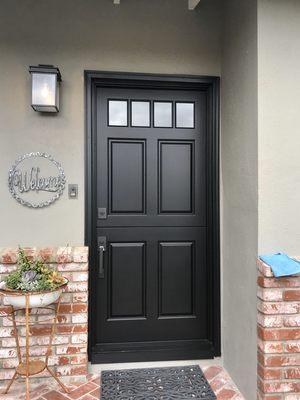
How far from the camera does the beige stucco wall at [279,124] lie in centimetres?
200

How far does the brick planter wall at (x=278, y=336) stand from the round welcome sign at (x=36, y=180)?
1540 mm

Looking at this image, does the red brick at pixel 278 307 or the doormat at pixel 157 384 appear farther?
the doormat at pixel 157 384

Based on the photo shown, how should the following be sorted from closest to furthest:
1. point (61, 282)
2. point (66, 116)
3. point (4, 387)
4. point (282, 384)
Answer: point (282, 384)
point (61, 282)
point (4, 387)
point (66, 116)

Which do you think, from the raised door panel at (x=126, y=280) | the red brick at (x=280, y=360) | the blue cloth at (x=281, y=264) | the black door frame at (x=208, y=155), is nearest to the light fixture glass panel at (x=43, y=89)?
the black door frame at (x=208, y=155)

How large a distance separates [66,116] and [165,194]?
0.98 meters

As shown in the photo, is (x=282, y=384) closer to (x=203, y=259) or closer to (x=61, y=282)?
(x=203, y=259)

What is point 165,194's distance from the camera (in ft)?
8.79

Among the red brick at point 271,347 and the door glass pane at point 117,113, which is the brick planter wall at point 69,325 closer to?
the door glass pane at point 117,113

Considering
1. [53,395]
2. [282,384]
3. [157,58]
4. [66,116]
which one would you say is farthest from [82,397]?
[157,58]

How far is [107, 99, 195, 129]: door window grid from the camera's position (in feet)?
8.64

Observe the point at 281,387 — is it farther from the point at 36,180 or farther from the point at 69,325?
the point at 36,180

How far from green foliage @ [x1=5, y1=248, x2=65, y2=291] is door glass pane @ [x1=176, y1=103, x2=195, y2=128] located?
150cm

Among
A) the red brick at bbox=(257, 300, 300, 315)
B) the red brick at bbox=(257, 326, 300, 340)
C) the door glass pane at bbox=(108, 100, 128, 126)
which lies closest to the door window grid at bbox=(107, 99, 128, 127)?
the door glass pane at bbox=(108, 100, 128, 126)

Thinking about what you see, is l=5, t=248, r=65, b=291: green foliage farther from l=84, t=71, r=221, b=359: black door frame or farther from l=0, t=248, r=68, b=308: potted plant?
l=84, t=71, r=221, b=359: black door frame
